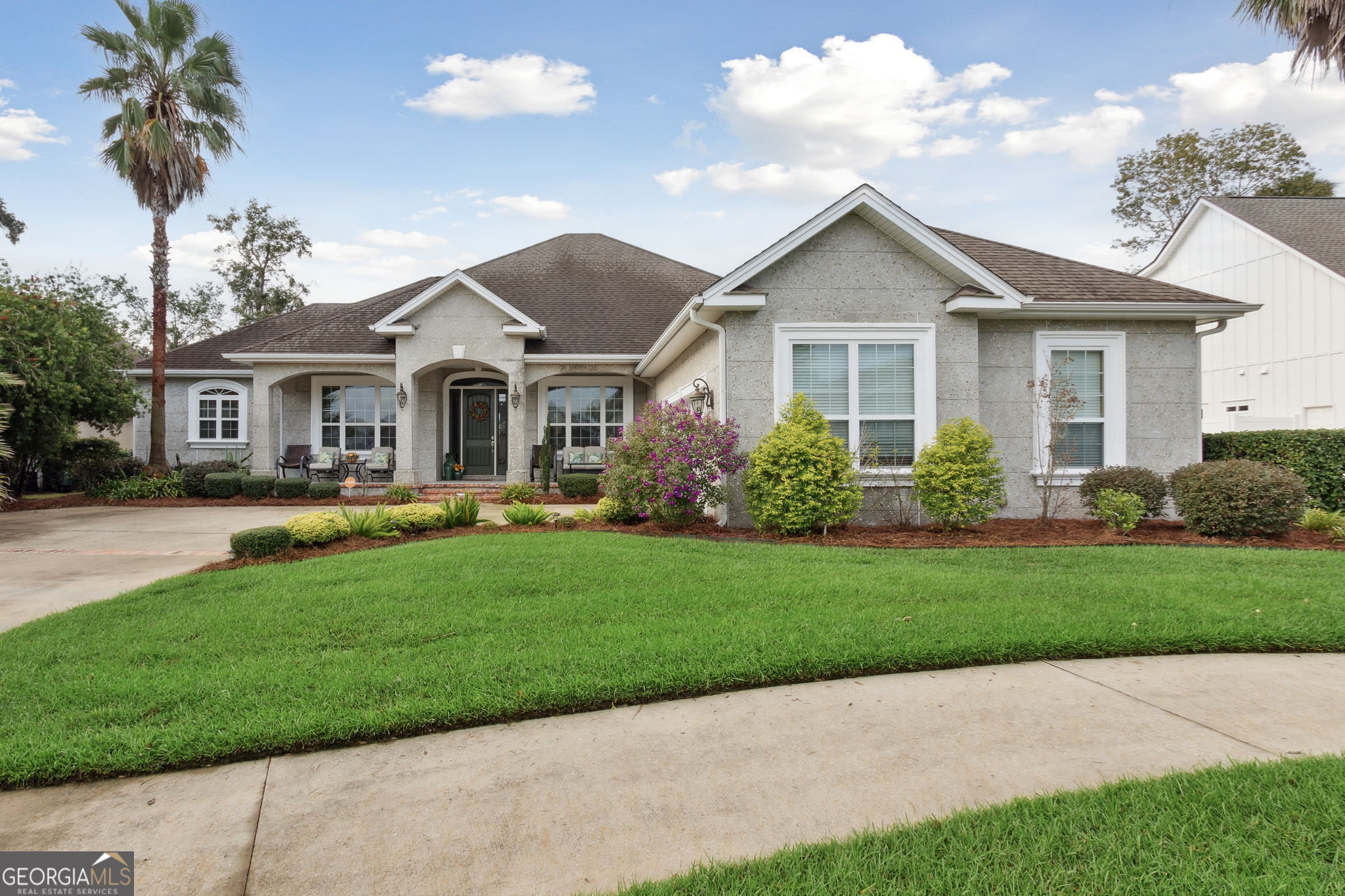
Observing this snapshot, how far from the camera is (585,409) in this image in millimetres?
17406

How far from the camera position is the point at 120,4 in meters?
15.3

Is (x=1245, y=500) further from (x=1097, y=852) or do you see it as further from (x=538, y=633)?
(x=538, y=633)

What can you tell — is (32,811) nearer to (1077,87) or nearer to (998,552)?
(998,552)

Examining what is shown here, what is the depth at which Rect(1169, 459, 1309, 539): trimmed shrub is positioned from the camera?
8.37 m

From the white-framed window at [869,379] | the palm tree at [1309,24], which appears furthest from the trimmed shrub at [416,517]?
the palm tree at [1309,24]

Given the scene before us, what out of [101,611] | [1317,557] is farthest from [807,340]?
[101,611]

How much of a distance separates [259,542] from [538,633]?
5.17 metres

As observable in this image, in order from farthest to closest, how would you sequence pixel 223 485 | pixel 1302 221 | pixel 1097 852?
pixel 1302 221
pixel 223 485
pixel 1097 852

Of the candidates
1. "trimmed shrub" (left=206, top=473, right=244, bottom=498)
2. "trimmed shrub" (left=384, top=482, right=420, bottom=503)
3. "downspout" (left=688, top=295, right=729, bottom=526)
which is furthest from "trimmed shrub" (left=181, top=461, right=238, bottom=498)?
"downspout" (left=688, top=295, right=729, bottom=526)

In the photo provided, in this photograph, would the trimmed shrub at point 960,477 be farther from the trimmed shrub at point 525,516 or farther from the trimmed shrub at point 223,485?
the trimmed shrub at point 223,485

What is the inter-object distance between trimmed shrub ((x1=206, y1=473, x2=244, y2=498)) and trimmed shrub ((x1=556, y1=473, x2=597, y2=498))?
7457mm

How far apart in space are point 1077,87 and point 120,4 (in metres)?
21.5

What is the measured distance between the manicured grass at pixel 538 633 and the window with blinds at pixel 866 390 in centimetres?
274

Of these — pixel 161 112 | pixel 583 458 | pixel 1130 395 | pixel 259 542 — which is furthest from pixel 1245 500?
pixel 161 112
